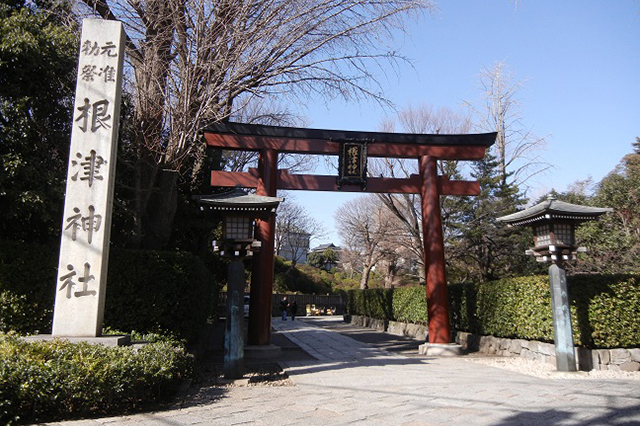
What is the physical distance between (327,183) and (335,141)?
3.88ft

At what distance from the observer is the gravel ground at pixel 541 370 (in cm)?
821

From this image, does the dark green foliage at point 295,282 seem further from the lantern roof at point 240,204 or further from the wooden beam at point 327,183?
the lantern roof at point 240,204

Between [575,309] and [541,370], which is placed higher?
[575,309]

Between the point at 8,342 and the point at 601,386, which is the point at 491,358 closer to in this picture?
the point at 601,386

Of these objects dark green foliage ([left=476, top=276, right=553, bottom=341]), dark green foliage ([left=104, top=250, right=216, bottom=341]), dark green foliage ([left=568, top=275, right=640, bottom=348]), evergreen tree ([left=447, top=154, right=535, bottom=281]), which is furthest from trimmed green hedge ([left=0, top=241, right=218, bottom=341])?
evergreen tree ([left=447, top=154, right=535, bottom=281])

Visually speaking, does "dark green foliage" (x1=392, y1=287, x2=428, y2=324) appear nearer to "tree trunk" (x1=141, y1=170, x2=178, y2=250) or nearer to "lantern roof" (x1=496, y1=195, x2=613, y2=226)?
"lantern roof" (x1=496, y1=195, x2=613, y2=226)

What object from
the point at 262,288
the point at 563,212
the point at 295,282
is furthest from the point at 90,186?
the point at 295,282

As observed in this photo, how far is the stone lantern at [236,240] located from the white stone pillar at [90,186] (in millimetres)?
1879

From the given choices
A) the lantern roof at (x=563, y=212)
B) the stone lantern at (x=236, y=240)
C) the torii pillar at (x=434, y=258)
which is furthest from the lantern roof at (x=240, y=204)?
the lantern roof at (x=563, y=212)

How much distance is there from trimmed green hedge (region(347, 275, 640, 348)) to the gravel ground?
59 cm

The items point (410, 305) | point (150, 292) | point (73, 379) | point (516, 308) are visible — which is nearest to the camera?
point (73, 379)

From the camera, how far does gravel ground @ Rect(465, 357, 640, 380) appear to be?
26.9 ft

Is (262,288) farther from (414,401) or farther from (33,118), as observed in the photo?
(33,118)

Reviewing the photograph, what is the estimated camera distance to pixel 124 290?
842 cm
